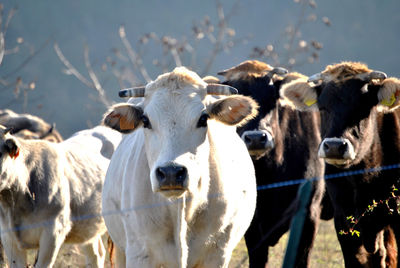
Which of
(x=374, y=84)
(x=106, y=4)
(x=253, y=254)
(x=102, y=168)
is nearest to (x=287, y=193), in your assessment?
(x=253, y=254)

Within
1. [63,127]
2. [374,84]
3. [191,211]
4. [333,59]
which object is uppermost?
[374,84]

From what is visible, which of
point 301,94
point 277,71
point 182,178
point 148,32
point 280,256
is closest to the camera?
point 182,178

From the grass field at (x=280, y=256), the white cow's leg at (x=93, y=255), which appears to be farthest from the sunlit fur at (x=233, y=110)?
the white cow's leg at (x=93, y=255)

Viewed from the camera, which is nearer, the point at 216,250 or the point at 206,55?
the point at 216,250

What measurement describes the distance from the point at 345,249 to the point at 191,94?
2.15m

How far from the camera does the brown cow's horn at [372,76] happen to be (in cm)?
655

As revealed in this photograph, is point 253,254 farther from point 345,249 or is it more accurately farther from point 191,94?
point 191,94

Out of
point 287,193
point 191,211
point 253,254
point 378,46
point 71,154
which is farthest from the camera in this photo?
point 378,46

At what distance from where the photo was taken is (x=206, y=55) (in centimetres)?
2488

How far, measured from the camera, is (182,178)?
4676 mm

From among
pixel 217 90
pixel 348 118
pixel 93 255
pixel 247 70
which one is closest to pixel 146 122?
pixel 217 90

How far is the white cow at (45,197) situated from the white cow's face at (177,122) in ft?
6.79

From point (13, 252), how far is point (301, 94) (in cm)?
312

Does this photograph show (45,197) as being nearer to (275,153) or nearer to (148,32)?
(275,153)
